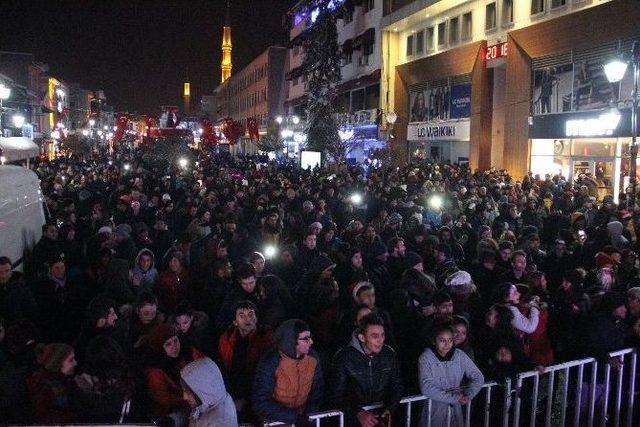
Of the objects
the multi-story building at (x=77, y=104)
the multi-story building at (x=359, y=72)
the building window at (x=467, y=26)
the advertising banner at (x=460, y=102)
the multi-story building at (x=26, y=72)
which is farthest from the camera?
the multi-story building at (x=77, y=104)

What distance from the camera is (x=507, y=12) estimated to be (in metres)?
26.9

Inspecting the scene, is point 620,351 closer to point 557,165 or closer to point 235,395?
point 235,395

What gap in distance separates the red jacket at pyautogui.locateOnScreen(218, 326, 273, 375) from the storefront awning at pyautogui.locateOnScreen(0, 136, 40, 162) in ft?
52.9

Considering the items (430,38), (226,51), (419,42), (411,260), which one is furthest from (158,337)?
(226,51)

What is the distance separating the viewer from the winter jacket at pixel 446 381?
4723 mm

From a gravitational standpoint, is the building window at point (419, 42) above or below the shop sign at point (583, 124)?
above

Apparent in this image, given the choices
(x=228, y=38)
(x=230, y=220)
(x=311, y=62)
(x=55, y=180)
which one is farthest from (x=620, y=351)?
(x=228, y=38)

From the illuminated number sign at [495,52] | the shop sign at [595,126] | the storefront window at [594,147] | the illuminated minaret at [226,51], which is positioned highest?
the illuminated minaret at [226,51]

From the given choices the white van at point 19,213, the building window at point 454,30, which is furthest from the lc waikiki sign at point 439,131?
the white van at point 19,213

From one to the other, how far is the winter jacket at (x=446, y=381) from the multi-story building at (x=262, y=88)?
5629 centimetres

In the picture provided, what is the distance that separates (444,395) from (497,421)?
1084mm

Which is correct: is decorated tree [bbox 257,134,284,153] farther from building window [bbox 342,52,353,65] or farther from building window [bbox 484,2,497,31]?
building window [bbox 484,2,497,31]

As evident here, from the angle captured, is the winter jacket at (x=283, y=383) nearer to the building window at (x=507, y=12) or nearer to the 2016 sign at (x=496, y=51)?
the 2016 sign at (x=496, y=51)

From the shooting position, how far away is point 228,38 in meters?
149
